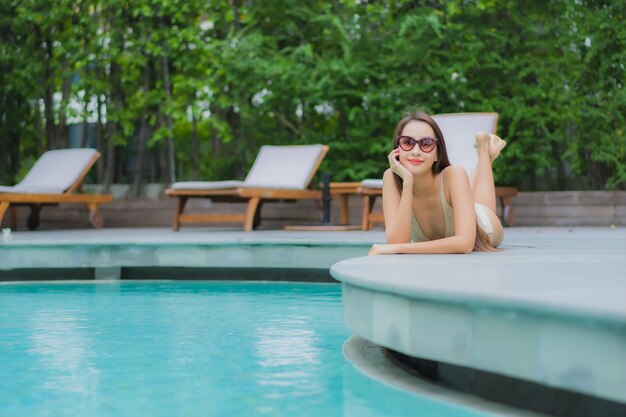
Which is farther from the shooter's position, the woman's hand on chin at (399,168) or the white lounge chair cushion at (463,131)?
the white lounge chair cushion at (463,131)

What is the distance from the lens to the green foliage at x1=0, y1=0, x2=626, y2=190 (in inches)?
362

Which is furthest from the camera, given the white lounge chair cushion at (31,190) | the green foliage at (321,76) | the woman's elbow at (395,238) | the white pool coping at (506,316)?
the green foliage at (321,76)

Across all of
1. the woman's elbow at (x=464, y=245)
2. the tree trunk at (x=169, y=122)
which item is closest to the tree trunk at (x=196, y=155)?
the tree trunk at (x=169, y=122)

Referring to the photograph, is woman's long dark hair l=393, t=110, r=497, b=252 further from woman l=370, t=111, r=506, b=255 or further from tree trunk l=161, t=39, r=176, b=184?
tree trunk l=161, t=39, r=176, b=184

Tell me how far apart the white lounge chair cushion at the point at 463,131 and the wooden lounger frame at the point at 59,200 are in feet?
12.5

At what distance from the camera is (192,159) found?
11.2 meters

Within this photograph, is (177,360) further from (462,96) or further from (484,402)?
(462,96)

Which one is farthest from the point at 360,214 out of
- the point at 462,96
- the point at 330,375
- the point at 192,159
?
the point at 330,375

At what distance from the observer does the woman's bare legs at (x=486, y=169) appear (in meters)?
4.59

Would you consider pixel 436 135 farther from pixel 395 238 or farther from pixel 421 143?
pixel 395 238

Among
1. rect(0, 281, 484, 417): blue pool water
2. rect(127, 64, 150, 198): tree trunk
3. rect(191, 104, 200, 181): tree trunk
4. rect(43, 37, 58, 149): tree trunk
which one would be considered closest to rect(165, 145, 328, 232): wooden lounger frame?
rect(191, 104, 200, 181): tree trunk

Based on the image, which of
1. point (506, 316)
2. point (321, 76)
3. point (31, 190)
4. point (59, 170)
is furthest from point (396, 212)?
point (59, 170)

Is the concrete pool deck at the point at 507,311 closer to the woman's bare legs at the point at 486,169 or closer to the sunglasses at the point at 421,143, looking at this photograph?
→ the sunglasses at the point at 421,143

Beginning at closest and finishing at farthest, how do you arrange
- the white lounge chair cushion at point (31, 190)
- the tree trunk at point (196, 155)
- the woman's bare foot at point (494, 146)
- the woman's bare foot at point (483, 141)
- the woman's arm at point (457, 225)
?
the woman's arm at point (457, 225)
the woman's bare foot at point (483, 141)
the woman's bare foot at point (494, 146)
the white lounge chair cushion at point (31, 190)
the tree trunk at point (196, 155)
